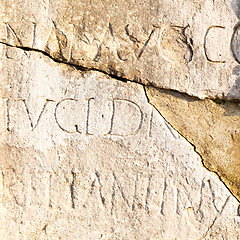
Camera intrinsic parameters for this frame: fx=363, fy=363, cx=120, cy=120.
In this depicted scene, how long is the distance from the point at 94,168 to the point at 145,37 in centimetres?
88

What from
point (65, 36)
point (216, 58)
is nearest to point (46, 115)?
point (65, 36)

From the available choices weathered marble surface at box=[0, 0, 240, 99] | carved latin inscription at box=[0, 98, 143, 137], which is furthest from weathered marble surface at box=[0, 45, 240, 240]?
weathered marble surface at box=[0, 0, 240, 99]

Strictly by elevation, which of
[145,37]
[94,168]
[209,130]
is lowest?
[94,168]

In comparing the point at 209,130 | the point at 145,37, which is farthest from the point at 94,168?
the point at 145,37

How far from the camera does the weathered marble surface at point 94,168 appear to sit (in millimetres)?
2275

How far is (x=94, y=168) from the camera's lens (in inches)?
90.4

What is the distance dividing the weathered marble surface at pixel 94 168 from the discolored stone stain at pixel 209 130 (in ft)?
0.21

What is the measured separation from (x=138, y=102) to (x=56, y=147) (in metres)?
0.59

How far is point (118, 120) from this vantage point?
2.29 metres

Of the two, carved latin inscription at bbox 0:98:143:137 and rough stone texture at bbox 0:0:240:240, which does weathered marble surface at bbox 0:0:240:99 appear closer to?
rough stone texture at bbox 0:0:240:240

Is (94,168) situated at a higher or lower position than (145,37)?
lower

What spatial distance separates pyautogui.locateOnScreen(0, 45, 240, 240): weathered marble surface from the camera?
2275 mm

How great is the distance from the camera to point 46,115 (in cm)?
228

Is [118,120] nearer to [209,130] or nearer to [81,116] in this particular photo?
[81,116]
